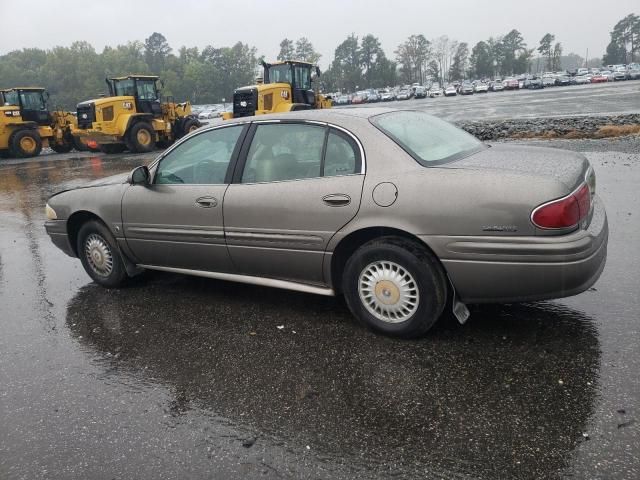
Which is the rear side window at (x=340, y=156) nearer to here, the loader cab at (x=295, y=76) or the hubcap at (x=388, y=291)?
the hubcap at (x=388, y=291)

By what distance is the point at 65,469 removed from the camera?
2.65 metres

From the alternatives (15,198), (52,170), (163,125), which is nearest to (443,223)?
(15,198)

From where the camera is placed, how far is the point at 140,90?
2194 centimetres

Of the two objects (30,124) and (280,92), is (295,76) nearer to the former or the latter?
(280,92)

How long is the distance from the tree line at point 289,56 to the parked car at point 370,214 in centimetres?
11380

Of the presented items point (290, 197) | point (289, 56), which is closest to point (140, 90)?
point (290, 197)

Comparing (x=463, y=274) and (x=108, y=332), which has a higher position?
(x=463, y=274)

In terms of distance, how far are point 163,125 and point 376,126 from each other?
785 inches

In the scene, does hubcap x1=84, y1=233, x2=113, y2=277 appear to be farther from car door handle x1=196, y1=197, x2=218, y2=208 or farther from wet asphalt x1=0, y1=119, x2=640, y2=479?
car door handle x1=196, y1=197, x2=218, y2=208

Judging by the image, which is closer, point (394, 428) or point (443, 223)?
point (394, 428)

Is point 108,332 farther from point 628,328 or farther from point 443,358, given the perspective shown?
point 628,328

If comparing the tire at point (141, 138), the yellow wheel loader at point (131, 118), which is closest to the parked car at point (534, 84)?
the yellow wheel loader at point (131, 118)

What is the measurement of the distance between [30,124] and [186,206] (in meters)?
22.6

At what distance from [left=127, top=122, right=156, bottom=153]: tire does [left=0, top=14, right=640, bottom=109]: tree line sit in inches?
3773
